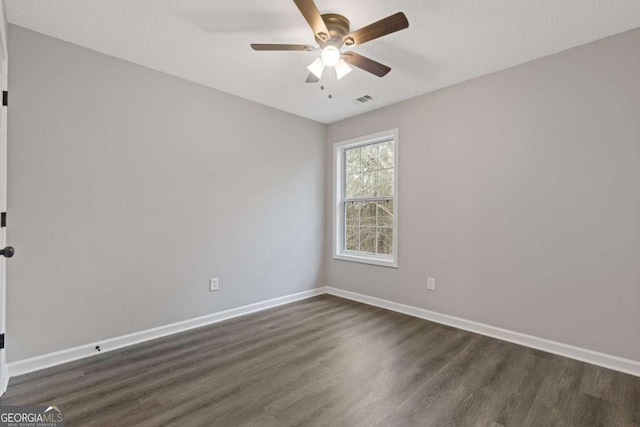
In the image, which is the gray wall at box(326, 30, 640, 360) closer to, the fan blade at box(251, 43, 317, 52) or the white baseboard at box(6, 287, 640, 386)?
the white baseboard at box(6, 287, 640, 386)

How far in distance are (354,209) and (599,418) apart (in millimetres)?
3150

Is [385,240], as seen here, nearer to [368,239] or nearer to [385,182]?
[368,239]

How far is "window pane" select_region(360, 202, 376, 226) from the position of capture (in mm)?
4120

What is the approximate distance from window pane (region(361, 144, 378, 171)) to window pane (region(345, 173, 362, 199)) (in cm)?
18

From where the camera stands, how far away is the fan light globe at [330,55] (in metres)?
2.09

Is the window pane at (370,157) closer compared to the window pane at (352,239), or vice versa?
the window pane at (370,157)

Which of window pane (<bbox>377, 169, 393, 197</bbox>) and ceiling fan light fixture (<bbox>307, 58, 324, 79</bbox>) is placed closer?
ceiling fan light fixture (<bbox>307, 58, 324, 79</bbox>)

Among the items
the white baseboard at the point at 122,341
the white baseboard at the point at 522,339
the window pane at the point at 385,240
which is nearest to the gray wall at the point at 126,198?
the white baseboard at the point at 122,341

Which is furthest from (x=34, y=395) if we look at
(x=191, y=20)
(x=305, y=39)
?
(x=305, y=39)

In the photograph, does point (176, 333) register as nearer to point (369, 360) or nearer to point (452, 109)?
point (369, 360)

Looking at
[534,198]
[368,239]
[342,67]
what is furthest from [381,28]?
[368,239]

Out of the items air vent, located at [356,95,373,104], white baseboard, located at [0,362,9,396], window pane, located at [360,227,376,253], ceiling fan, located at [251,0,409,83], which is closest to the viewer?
ceiling fan, located at [251,0,409,83]

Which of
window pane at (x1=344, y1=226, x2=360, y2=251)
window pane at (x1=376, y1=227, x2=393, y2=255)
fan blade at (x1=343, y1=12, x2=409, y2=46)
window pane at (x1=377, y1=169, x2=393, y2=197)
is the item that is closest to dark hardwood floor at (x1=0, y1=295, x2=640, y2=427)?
window pane at (x1=376, y1=227, x2=393, y2=255)

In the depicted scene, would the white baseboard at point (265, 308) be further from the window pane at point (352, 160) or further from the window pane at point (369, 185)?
the window pane at point (352, 160)
